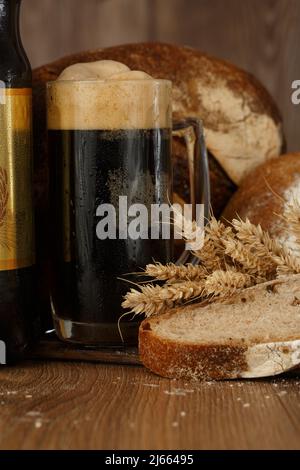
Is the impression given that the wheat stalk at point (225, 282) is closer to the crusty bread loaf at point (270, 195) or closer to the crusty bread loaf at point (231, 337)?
the crusty bread loaf at point (231, 337)

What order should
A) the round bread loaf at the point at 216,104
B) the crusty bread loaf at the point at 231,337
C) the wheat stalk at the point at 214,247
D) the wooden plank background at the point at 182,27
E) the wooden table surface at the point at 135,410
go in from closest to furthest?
the wooden table surface at the point at 135,410 → the crusty bread loaf at the point at 231,337 → the wheat stalk at the point at 214,247 → the round bread loaf at the point at 216,104 → the wooden plank background at the point at 182,27

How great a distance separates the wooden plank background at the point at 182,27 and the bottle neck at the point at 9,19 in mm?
896

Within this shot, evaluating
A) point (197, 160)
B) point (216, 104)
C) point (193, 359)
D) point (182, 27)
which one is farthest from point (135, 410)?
point (182, 27)

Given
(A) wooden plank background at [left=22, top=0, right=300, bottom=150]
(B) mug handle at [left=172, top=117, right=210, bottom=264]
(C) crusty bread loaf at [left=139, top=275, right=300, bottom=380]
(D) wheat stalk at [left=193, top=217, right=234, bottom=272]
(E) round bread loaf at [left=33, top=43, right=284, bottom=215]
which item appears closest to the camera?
(C) crusty bread loaf at [left=139, top=275, right=300, bottom=380]

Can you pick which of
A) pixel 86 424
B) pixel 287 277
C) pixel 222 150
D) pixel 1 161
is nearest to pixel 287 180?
pixel 222 150

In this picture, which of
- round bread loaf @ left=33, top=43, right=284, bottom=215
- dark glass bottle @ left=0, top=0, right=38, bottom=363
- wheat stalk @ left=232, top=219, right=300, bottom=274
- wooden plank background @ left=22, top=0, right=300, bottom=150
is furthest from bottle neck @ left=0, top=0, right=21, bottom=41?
wooden plank background @ left=22, top=0, right=300, bottom=150

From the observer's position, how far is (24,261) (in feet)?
3.94

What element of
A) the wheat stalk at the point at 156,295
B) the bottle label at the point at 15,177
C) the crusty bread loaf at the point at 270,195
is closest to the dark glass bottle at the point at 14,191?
the bottle label at the point at 15,177

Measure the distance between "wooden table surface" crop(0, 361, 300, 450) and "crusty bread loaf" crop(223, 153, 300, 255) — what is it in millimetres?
372

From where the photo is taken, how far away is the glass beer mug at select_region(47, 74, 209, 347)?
1187mm

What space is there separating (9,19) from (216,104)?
20.2 inches

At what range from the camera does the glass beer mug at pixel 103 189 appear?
119 centimetres

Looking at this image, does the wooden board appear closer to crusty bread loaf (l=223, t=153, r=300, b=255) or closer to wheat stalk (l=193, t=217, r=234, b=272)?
wheat stalk (l=193, t=217, r=234, b=272)
